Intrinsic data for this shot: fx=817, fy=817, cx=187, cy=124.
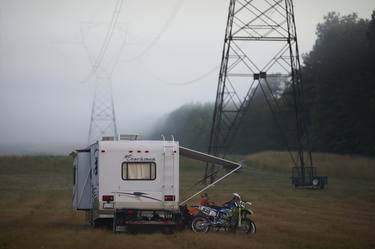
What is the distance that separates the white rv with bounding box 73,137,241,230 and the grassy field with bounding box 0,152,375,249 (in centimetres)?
70

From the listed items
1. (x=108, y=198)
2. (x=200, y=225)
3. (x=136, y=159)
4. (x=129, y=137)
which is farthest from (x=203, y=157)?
(x=108, y=198)

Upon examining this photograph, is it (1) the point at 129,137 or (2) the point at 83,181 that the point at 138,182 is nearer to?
(1) the point at 129,137

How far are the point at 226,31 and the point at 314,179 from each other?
10332mm

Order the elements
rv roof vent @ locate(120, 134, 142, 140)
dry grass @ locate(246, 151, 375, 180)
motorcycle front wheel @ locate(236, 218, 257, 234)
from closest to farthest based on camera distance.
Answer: motorcycle front wheel @ locate(236, 218, 257, 234) → rv roof vent @ locate(120, 134, 142, 140) → dry grass @ locate(246, 151, 375, 180)

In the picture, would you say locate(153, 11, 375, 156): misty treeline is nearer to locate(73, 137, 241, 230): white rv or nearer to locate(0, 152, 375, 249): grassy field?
locate(0, 152, 375, 249): grassy field

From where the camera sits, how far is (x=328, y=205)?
3528 cm

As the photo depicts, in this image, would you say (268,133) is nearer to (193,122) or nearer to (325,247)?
(193,122)

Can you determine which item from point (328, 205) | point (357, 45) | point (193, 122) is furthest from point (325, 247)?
point (193, 122)

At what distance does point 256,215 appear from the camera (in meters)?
29.6

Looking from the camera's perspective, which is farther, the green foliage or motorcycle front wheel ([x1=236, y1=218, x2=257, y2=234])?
the green foliage

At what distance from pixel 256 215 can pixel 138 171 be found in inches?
318

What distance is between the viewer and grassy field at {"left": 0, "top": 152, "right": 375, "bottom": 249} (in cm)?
2019

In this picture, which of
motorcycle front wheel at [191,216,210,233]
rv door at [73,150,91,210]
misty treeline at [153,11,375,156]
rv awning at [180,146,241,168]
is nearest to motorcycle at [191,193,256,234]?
motorcycle front wheel at [191,216,210,233]

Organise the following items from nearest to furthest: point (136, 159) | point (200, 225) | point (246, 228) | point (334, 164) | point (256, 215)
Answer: point (246, 228) < point (136, 159) < point (200, 225) < point (256, 215) < point (334, 164)
